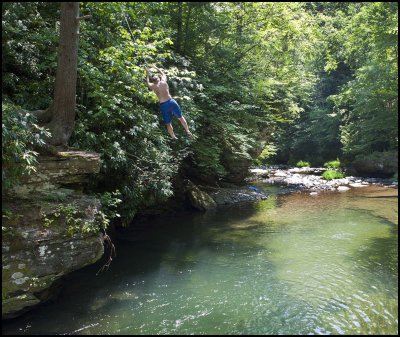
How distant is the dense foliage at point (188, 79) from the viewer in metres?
9.20

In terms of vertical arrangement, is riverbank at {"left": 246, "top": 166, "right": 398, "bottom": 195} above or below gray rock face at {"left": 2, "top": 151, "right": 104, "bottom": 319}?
below

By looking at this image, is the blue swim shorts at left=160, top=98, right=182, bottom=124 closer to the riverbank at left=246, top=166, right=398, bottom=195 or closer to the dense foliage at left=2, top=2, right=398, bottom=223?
the dense foliage at left=2, top=2, right=398, bottom=223

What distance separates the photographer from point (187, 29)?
51.3 feet

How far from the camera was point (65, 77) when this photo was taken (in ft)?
26.3

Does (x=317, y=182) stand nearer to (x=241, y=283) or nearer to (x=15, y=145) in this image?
(x=241, y=283)

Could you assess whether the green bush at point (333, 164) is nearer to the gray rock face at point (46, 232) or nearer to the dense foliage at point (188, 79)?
the dense foliage at point (188, 79)

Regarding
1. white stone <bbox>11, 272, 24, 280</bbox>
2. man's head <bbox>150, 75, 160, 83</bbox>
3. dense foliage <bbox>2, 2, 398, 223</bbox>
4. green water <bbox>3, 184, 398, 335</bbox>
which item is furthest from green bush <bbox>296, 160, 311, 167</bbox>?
white stone <bbox>11, 272, 24, 280</bbox>

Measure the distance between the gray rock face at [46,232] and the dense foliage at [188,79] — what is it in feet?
3.39

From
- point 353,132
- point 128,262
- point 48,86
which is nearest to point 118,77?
point 48,86

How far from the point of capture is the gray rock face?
20.5 ft

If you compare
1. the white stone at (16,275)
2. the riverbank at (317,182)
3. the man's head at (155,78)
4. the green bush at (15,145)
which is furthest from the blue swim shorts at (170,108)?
the riverbank at (317,182)

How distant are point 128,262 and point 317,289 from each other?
4704 mm

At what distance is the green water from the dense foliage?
1.96 metres

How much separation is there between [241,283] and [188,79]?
6367 millimetres
